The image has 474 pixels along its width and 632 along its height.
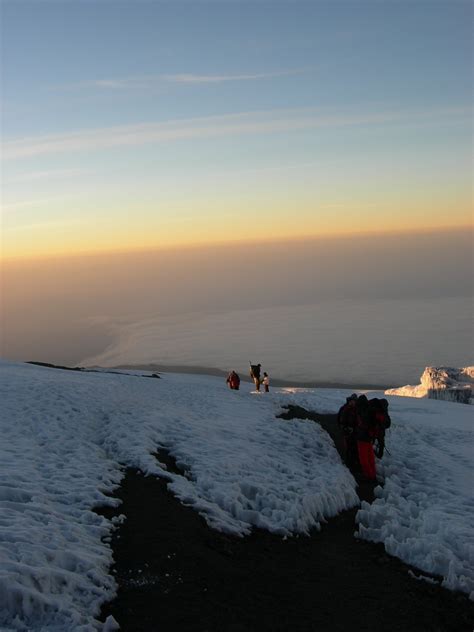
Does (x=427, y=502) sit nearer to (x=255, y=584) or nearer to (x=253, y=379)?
(x=255, y=584)

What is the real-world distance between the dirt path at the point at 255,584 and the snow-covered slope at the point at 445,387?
37.7 meters

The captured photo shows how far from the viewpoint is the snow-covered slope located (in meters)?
44.9

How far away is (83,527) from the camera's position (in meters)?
8.55

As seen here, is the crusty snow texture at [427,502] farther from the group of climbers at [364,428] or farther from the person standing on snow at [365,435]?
the group of climbers at [364,428]

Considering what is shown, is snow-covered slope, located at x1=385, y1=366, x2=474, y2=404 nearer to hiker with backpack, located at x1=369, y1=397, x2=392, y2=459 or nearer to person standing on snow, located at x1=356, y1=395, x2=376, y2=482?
person standing on snow, located at x1=356, y1=395, x2=376, y2=482

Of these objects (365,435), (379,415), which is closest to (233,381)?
(365,435)

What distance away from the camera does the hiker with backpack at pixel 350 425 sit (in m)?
14.6

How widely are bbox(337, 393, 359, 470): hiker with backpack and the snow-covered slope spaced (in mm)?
31761

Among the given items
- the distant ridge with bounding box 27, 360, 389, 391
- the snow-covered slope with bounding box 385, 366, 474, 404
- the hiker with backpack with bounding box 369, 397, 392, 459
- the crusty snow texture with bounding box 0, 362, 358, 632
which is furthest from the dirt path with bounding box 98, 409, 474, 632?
the distant ridge with bounding box 27, 360, 389, 391

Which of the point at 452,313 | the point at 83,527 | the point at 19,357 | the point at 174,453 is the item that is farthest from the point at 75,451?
the point at 452,313

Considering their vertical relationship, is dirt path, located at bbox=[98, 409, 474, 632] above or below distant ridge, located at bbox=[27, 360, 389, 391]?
above

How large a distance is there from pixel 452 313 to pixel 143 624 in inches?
6858

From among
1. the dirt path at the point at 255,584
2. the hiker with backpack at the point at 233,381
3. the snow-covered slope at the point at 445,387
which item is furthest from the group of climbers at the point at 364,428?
the snow-covered slope at the point at 445,387

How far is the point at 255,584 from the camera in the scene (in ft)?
26.4
